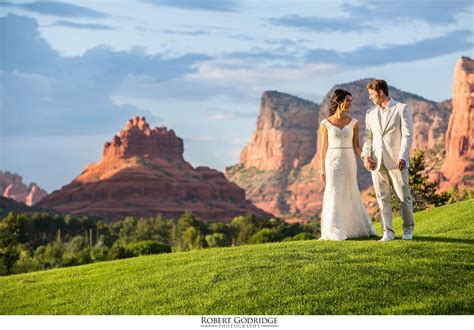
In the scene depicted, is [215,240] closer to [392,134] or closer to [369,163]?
[369,163]

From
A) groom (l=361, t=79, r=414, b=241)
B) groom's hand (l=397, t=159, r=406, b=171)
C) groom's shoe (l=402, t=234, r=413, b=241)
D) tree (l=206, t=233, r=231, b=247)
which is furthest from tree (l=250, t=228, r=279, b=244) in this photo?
groom's hand (l=397, t=159, r=406, b=171)

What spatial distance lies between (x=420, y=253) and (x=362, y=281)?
218 centimetres

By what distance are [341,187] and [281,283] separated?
162 inches

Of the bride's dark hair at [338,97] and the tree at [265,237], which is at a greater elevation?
the bride's dark hair at [338,97]

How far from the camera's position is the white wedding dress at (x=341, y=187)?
52.0ft

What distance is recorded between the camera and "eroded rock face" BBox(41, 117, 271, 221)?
565 feet

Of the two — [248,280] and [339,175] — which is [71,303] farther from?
[339,175]

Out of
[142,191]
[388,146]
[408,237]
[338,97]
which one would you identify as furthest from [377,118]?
[142,191]

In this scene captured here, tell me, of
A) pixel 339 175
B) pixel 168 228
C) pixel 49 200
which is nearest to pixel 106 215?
pixel 49 200

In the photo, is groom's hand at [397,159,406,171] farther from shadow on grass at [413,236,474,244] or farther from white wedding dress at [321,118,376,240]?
shadow on grass at [413,236,474,244]

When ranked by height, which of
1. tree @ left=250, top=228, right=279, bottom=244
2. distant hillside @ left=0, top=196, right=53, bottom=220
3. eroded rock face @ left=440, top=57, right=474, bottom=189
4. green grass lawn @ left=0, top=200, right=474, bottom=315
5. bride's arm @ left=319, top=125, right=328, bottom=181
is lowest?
tree @ left=250, top=228, right=279, bottom=244

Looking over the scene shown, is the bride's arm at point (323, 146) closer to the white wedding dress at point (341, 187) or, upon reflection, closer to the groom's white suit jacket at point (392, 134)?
the white wedding dress at point (341, 187)

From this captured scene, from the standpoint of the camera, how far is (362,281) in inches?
484

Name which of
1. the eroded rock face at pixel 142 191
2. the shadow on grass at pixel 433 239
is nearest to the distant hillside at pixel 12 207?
the eroded rock face at pixel 142 191
